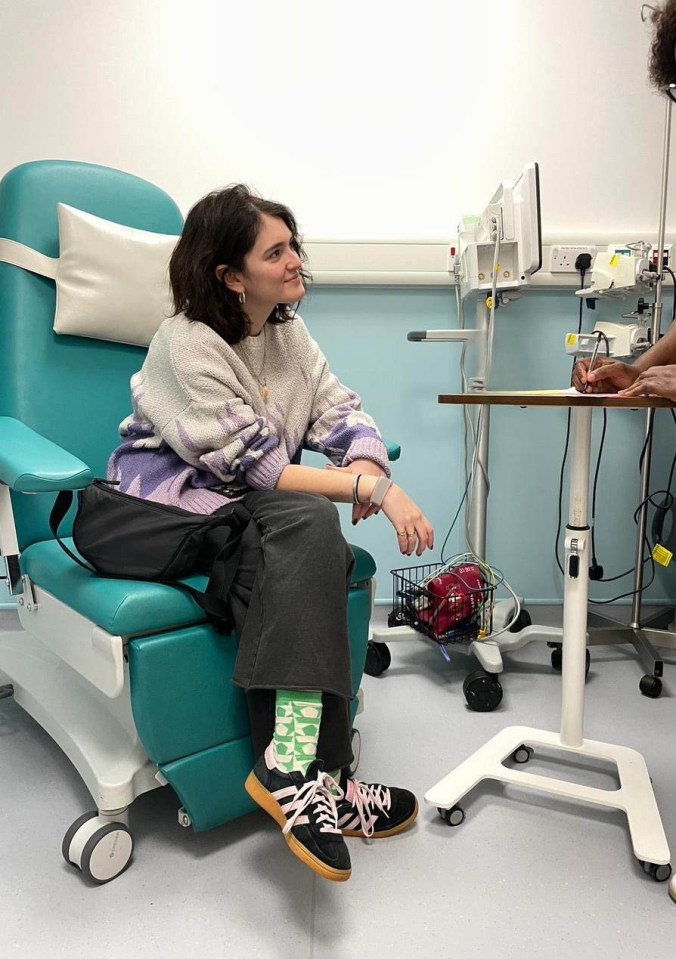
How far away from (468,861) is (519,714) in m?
0.56

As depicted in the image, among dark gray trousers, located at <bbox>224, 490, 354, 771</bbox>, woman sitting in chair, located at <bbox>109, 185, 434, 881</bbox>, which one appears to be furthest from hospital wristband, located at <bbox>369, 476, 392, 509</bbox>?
dark gray trousers, located at <bbox>224, 490, 354, 771</bbox>

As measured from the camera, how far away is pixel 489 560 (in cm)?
240

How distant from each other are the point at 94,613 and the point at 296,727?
0.34 metres

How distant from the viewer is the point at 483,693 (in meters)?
1.66

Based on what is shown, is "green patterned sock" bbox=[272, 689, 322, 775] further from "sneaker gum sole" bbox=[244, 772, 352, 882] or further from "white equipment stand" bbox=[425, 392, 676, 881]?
"white equipment stand" bbox=[425, 392, 676, 881]

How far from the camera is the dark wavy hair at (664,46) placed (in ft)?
4.33

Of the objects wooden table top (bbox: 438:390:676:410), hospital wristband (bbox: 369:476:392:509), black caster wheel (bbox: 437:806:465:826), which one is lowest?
black caster wheel (bbox: 437:806:465:826)

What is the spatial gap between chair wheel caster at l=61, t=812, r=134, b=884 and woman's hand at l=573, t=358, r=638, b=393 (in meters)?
1.03

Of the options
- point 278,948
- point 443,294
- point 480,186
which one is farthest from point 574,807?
point 480,186

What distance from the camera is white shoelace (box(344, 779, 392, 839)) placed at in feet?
3.84

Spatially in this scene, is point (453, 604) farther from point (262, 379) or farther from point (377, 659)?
point (262, 379)

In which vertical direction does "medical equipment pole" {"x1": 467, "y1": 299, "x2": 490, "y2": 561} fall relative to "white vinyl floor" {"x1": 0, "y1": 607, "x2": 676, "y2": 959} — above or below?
above

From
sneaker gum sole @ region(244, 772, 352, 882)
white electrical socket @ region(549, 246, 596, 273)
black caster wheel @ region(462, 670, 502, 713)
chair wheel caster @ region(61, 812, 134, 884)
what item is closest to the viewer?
sneaker gum sole @ region(244, 772, 352, 882)

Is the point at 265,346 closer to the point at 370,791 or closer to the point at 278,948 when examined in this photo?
the point at 370,791
